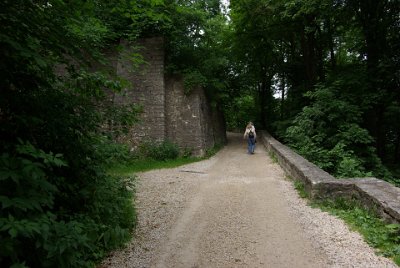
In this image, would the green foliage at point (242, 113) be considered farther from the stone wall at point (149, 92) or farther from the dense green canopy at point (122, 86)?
the stone wall at point (149, 92)

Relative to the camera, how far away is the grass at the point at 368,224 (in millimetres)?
3880

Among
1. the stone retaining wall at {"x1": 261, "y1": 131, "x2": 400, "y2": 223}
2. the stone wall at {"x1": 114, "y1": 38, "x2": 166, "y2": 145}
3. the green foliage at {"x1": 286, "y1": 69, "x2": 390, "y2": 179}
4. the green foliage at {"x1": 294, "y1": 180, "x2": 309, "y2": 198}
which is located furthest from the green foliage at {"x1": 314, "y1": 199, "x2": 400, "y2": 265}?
the stone wall at {"x1": 114, "y1": 38, "x2": 166, "y2": 145}

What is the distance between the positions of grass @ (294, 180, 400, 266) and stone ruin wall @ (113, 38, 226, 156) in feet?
23.8

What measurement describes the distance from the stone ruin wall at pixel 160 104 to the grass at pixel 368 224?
7.27 m

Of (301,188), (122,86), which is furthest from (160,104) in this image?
(122,86)

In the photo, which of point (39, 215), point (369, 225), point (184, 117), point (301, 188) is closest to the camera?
point (39, 215)

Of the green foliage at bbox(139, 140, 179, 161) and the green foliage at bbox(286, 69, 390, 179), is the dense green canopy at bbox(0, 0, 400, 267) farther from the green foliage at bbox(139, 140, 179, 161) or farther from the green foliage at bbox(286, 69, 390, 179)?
the green foliage at bbox(139, 140, 179, 161)

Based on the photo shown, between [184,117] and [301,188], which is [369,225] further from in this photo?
[184,117]

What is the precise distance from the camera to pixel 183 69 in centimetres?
1345

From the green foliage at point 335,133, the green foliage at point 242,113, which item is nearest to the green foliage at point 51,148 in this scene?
the green foliage at point 335,133

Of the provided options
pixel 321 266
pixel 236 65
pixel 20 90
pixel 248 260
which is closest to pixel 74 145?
pixel 20 90

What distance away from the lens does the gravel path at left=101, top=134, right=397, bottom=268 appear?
3.86 metres

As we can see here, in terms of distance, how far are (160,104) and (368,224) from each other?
9.39 m

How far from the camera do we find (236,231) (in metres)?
4.82
